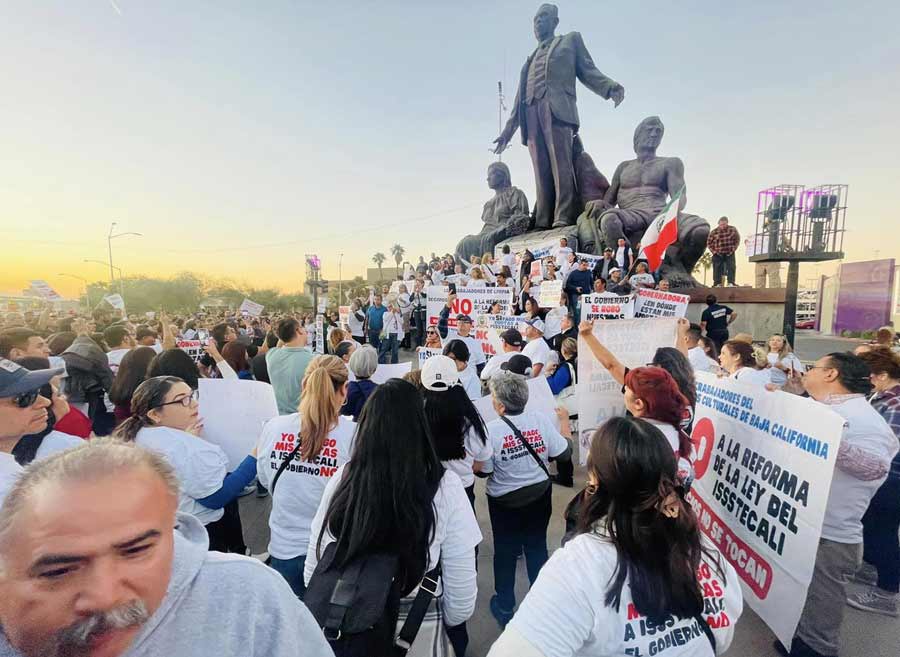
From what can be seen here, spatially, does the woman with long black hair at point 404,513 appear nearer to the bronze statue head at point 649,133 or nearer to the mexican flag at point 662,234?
the mexican flag at point 662,234

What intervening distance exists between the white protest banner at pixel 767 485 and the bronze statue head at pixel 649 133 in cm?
1442

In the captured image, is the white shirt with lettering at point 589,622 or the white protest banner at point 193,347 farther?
the white protest banner at point 193,347

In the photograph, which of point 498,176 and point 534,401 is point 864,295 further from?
point 534,401

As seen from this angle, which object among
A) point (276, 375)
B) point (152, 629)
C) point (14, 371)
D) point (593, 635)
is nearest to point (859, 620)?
point (593, 635)

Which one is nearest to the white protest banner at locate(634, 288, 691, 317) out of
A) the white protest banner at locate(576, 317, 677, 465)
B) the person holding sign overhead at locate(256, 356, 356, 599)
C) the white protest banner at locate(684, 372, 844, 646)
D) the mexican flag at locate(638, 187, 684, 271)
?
the mexican flag at locate(638, 187, 684, 271)

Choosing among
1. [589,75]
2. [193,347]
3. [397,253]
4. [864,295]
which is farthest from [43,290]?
[397,253]

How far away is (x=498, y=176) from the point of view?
22.2 m

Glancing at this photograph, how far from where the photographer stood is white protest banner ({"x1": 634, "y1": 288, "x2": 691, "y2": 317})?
6160mm

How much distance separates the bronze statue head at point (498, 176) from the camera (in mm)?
22266

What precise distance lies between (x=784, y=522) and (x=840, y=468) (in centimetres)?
48

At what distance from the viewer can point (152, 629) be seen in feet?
2.67

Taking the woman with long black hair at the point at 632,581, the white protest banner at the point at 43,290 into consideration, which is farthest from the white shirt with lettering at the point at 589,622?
the white protest banner at the point at 43,290

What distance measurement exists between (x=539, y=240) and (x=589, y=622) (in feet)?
58.7

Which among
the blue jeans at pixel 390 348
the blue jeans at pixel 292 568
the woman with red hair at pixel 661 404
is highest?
the woman with red hair at pixel 661 404
